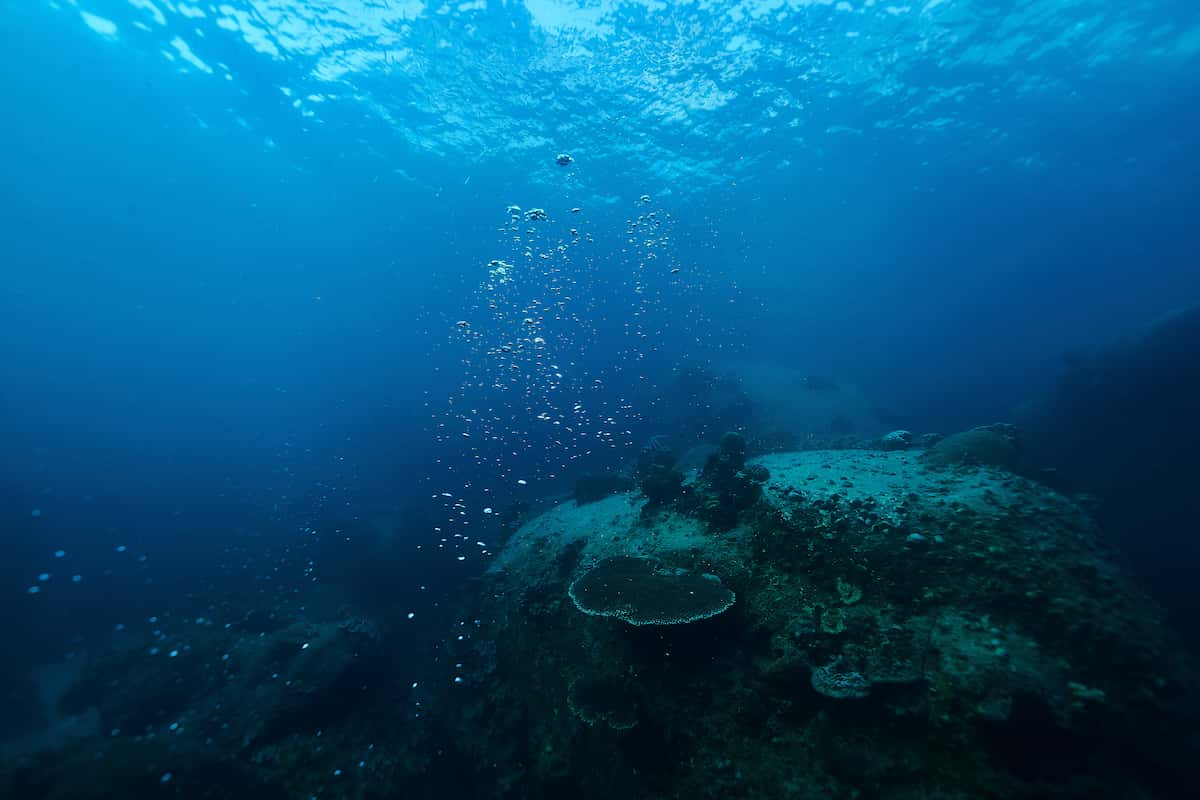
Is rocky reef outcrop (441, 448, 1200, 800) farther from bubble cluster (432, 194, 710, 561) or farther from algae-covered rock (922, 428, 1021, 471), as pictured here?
bubble cluster (432, 194, 710, 561)

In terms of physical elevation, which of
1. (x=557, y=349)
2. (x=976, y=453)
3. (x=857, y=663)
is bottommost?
(x=857, y=663)

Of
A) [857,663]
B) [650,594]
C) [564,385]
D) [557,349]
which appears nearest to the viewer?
[857,663]

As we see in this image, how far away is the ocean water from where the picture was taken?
575 cm

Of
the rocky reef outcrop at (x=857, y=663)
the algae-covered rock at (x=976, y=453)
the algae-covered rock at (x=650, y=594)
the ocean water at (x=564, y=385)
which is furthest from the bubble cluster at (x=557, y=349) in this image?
the algae-covered rock at (x=976, y=453)

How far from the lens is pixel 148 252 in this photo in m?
46.0

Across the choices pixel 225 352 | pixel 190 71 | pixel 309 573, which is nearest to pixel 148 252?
pixel 190 71

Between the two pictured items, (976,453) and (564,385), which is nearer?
(976,453)

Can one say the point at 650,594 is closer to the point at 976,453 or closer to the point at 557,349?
the point at 976,453

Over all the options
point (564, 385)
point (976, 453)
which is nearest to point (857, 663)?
point (976, 453)

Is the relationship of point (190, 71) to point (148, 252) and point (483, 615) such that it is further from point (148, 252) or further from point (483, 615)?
point (148, 252)

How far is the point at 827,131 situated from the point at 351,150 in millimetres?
30283

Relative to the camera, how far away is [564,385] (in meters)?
51.7

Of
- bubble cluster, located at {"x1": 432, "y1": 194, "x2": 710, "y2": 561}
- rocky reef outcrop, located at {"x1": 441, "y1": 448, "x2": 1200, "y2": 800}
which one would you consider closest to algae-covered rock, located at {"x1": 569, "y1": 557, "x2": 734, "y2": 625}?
rocky reef outcrop, located at {"x1": 441, "y1": 448, "x2": 1200, "y2": 800}

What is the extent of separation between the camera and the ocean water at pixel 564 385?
5.75 m
